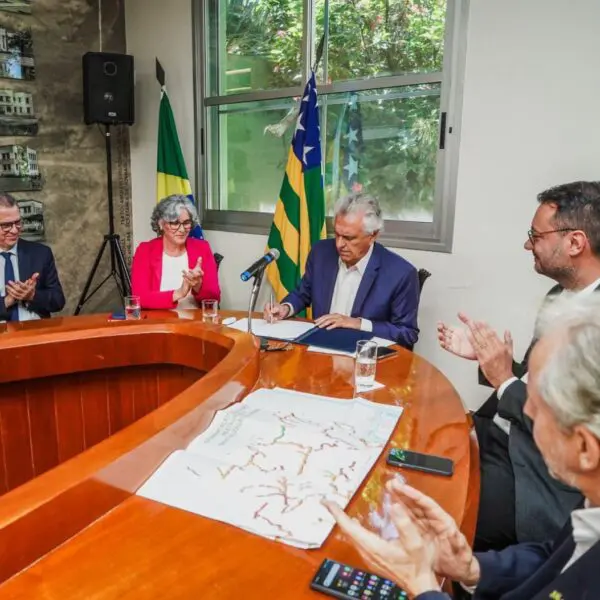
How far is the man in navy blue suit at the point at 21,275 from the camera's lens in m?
2.57

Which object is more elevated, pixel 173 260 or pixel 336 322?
pixel 173 260

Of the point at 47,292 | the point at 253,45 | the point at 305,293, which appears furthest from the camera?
the point at 253,45

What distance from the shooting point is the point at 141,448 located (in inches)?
40.0

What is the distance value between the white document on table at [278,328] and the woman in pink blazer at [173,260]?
58 cm

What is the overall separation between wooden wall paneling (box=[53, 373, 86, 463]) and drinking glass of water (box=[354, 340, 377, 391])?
0.99m

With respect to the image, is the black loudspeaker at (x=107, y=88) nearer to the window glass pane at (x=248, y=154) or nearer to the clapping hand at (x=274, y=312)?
the window glass pane at (x=248, y=154)

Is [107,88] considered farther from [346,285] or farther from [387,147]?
[346,285]

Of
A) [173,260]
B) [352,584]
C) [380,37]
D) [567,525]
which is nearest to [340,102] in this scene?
[380,37]

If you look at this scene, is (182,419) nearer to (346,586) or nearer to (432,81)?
(346,586)

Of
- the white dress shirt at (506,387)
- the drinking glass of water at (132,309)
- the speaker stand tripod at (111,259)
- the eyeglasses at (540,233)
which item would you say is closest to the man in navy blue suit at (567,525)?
the white dress shirt at (506,387)

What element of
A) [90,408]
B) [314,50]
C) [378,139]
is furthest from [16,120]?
[90,408]

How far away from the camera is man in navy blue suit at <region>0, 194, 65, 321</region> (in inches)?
101

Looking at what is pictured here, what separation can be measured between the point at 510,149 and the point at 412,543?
2.44m

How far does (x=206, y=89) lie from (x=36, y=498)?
3.65 m
